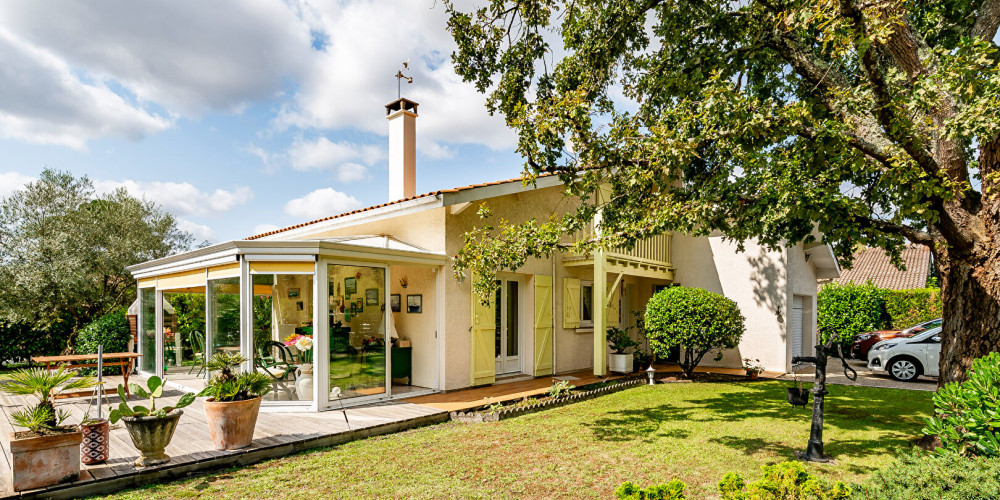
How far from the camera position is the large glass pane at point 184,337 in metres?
9.88

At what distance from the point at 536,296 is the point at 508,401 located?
3.10 metres

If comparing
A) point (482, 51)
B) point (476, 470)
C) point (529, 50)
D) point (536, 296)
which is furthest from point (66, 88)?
point (476, 470)

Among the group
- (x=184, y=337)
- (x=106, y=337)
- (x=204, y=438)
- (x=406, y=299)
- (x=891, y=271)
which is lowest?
(x=204, y=438)

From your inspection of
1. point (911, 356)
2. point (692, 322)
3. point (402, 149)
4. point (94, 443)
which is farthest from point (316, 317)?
point (911, 356)

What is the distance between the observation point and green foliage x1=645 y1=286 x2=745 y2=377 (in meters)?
A: 11.8

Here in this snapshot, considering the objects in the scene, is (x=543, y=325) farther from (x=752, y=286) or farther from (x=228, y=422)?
(x=228, y=422)

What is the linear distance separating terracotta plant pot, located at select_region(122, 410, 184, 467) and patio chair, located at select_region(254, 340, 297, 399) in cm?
279

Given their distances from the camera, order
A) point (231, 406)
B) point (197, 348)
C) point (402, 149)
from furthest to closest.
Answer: point (402, 149) < point (197, 348) < point (231, 406)

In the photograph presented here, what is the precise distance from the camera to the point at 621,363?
42.1 ft

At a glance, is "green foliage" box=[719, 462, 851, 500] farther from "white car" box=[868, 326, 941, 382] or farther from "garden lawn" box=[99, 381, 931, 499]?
"white car" box=[868, 326, 941, 382]

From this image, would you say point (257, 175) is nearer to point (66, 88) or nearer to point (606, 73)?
point (66, 88)

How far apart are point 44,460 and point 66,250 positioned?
39.7ft

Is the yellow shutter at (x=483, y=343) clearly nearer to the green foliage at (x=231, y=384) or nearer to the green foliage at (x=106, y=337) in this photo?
the green foliage at (x=231, y=384)

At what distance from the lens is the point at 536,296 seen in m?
11.7
